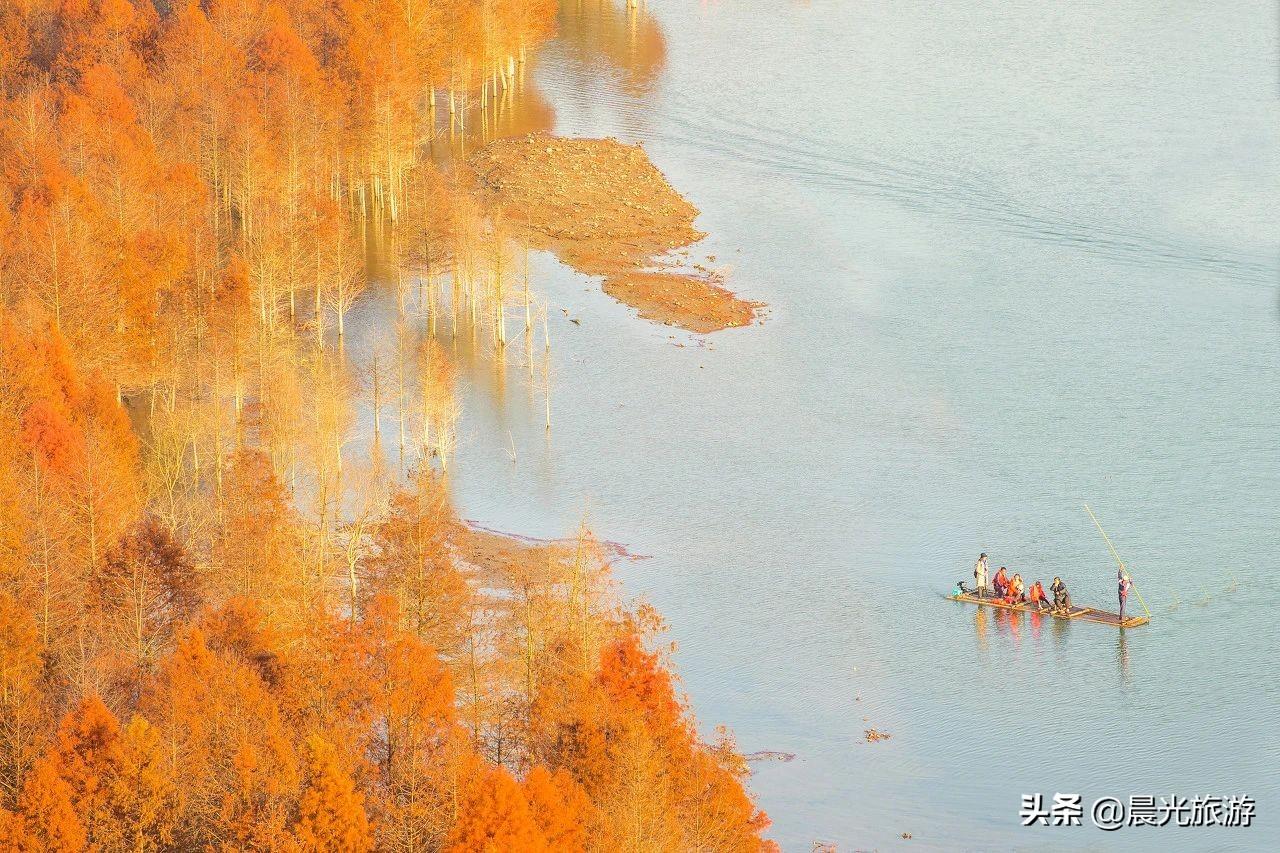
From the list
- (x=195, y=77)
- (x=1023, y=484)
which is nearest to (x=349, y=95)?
(x=195, y=77)

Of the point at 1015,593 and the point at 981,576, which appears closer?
the point at 1015,593

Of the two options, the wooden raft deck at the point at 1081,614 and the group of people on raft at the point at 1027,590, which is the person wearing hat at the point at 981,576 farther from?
the wooden raft deck at the point at 1081,614

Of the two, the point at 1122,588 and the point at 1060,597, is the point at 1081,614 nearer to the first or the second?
the point at 1060,597

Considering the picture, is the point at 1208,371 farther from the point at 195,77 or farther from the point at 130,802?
the point at 130,802

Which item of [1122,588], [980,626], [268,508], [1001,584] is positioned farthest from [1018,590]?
[268,508]

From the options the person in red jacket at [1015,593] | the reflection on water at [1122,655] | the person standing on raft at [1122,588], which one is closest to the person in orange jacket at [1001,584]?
the person in red jacket at [1015,593]

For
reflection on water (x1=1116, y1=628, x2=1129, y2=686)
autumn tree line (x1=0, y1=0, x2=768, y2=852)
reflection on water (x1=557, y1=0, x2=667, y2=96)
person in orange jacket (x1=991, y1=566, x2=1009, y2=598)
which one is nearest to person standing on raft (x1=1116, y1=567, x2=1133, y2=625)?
reflection on water (x1=1116, y1=628, x2=1129, y2=686)

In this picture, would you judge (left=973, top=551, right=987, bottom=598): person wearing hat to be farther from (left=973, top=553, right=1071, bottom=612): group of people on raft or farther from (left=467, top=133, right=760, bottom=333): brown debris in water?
(left=467, top=133, right=760, bottom=333): brown debris in water
